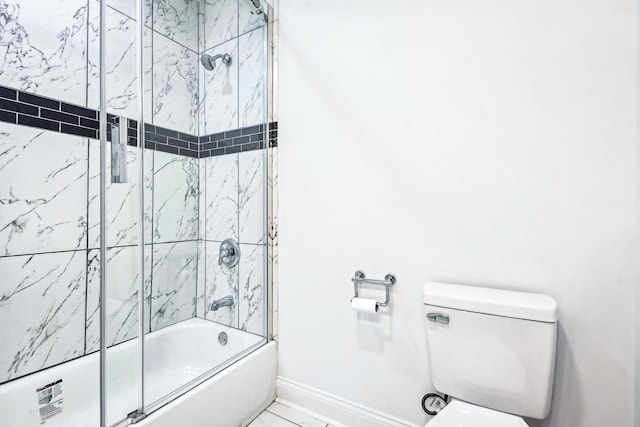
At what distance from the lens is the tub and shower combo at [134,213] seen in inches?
41.5

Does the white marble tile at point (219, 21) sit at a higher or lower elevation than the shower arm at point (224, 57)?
higher

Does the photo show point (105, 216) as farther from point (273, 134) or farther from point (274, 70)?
point (274, 70)

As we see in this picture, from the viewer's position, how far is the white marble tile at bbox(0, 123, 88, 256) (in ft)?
3.84

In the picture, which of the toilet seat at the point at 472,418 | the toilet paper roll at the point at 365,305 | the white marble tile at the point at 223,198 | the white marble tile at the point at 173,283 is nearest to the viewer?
the toilet seat at the point at 472,418

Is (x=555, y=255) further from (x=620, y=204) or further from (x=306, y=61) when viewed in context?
(x=306, y=61)

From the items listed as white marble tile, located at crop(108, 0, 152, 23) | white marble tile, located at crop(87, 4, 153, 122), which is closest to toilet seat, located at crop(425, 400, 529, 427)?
white marble tile, located at crop(87, 4, 153, 122)

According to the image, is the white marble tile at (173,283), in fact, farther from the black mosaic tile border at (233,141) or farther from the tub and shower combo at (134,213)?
the black mosaic tile border at (233,141)

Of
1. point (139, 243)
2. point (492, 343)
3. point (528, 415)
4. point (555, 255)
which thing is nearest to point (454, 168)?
point (555, 255)

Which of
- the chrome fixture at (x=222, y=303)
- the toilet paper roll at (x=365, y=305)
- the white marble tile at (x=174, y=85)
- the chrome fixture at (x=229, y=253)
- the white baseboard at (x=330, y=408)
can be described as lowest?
the white baseboard at (x=330, y=408)

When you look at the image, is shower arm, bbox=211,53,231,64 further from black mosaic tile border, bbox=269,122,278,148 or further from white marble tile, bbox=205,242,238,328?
white marble tile, bbox=205,242,238,328

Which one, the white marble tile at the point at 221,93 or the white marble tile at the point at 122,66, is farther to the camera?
the white marble tile at the point at 221,93

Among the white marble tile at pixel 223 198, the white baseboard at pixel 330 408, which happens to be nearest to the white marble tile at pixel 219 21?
the white marble tile at pixel 223 198

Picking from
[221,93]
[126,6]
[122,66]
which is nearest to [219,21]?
[221,93]

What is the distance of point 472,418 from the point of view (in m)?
0.91
